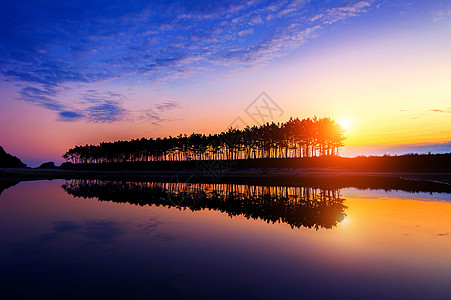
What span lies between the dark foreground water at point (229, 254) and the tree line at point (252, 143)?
78846mm

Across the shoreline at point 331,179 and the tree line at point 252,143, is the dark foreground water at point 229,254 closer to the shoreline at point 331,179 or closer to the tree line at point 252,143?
the shoreline at point 331,179

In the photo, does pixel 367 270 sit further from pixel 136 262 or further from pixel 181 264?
pixel 136 262

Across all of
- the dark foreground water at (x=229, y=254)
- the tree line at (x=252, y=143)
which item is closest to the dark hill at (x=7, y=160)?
the tree line at (x=252, y=143)

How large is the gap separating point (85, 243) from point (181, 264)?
6070 millimetres

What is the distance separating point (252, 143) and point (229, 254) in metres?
99.4

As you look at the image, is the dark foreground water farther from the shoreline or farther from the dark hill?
the dark hill

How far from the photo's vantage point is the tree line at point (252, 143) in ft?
314

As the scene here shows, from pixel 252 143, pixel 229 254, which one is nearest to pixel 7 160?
pixel 252 143

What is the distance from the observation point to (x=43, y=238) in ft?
44.4

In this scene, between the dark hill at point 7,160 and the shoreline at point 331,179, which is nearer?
the shoreline at point 331,179

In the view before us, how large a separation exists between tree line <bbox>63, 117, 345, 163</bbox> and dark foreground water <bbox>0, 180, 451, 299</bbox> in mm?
78846

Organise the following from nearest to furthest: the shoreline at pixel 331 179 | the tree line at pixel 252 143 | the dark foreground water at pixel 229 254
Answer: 1. the dark foreground water at pixel 229 254
2. the shoreline at pixel 331 179
3. the tree line at pixel 252 143

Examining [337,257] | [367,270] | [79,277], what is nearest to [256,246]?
[337,257]

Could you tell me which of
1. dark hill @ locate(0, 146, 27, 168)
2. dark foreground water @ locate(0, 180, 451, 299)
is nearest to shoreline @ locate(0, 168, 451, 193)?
dark foreground water @ locate(0, 180, 451, 299)
